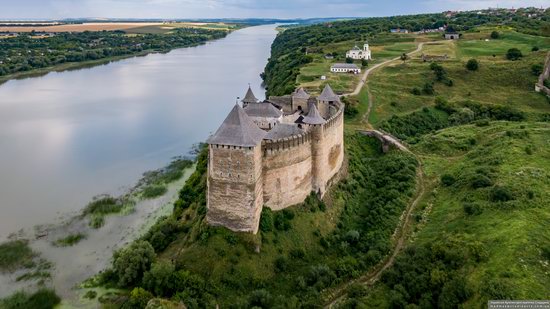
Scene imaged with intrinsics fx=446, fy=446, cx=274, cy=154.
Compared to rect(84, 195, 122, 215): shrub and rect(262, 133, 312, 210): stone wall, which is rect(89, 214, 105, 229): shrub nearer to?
rect(84, 195, 122, 215): shrub

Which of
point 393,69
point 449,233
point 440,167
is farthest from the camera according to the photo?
point 393,69

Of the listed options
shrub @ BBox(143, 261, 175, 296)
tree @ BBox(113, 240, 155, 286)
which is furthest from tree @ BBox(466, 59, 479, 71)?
shrub @ BBox(143, 261, 175, 296)

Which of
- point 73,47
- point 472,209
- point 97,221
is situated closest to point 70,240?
point 97,221

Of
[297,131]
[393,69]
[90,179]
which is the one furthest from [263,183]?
[393,69]

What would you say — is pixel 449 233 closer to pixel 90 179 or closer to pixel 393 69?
pixel 90 179

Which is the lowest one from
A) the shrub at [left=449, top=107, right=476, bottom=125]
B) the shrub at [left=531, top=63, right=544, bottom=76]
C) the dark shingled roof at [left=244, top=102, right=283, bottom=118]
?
the shrub at [left=449, top=107, right=476, bottom=125]

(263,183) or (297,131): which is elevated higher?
(297,131)

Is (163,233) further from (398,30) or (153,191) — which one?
(398,30)
